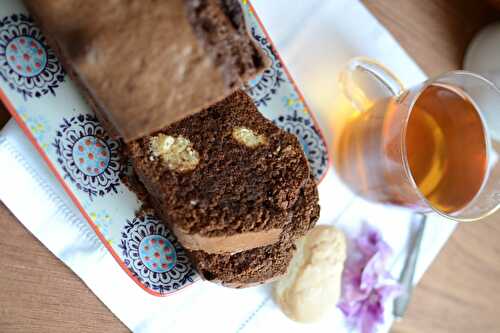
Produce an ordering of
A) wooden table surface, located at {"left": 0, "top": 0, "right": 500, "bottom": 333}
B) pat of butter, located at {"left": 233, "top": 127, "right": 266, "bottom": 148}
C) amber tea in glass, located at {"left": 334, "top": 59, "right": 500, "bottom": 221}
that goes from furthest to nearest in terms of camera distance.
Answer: wooden table surface, located at {"left": 0, "top": 0, "right": 500, "bottom": 333}, amber tea in glass, located at {"left": 334, "top": 59, "right": 500, "bottom": 221}, pat of butter, located at {"left": 233, "top": 127, "right": 266, "bottom": 148}

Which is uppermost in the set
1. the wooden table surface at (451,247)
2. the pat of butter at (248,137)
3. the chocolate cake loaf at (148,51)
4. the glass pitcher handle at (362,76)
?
the chocolate cake loaf at (148,51)

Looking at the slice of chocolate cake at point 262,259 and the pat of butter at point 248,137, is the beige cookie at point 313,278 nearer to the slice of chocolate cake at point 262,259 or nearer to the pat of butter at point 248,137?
the slice of chocolate cake at point 262,259

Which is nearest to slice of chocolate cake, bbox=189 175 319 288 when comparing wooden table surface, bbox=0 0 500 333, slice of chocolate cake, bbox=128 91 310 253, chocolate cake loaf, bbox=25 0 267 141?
slice of chocolate cake, bbox=128 91 310 253

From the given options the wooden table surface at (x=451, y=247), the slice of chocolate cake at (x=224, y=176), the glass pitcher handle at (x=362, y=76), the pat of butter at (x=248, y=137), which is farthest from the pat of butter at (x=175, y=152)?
the wooden table surface at (x=451, y=247)

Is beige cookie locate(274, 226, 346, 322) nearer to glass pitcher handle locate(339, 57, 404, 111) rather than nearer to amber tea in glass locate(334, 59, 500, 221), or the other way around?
amber tea in glass locate(334, 59, 500, 221)

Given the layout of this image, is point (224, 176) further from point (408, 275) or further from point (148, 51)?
point (408, 275)
